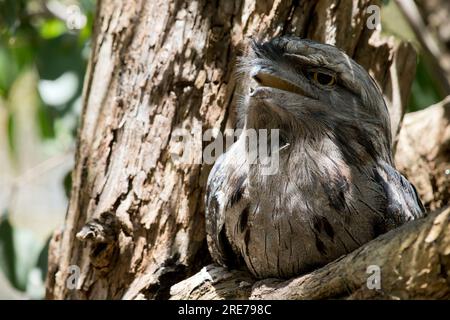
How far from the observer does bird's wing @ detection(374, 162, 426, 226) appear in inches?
125

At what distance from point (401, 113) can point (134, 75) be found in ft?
5.07

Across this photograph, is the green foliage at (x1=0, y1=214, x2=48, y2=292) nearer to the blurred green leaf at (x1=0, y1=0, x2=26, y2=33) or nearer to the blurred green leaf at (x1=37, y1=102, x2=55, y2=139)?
the blurred green leaf at (x1=37, y1=102, x2=55, y2=139)

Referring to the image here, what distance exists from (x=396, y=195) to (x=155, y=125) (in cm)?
128

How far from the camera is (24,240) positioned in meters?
5.15

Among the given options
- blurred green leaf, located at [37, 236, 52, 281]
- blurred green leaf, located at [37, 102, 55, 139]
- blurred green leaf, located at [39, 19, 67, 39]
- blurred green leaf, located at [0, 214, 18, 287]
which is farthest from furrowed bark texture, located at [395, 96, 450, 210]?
blurred green leaf, located at [39, 19, 67, 39]

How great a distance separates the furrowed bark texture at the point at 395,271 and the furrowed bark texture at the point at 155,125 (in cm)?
82

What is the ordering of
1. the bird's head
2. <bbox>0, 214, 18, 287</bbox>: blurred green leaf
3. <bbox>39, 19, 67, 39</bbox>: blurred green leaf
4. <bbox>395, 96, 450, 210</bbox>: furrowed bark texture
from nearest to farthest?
the bird's head
<bbox>395, 96, 450, 210</bbox>: furrowed bark texture
<bbox>0, 214, 18, 287</bbox>: blurred green leaf
<bbox>39, 19, 67, 39</bbox>: blurred green leaf

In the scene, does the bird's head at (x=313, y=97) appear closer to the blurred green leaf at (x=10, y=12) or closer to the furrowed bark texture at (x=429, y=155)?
the furrowed bark texture at (x=429, y=155)

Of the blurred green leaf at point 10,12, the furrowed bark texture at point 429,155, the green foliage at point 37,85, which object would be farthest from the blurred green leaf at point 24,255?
the furrowed bark texture at point 429,155

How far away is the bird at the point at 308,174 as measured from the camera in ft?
10.3

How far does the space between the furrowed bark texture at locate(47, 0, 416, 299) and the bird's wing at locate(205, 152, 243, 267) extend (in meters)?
0.28

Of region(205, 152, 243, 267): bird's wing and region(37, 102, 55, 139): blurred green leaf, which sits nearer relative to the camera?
region(205, 152, 243, 267): bird's wing

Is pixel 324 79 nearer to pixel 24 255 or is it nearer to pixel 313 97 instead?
pixel 313 97
